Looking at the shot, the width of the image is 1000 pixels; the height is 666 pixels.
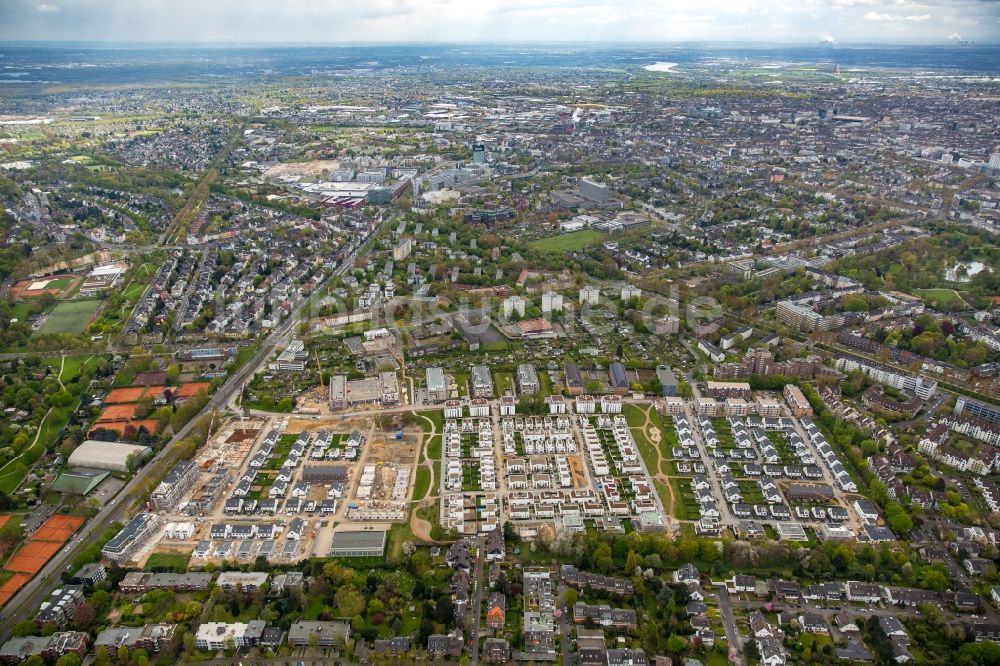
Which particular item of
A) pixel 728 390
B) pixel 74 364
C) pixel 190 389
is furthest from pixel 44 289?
pixel 728 390

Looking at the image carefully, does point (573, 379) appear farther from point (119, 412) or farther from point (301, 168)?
point (301, 168)

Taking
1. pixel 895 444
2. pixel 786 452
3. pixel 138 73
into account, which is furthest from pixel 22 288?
pixel 138 73

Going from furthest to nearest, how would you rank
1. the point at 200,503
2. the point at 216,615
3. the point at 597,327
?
the point at 597,327
the point at 200,503
the point at 216,615

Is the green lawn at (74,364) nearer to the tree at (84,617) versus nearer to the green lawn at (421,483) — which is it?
the tree at (84,617)

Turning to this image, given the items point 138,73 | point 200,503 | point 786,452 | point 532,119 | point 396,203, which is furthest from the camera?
point 138,73

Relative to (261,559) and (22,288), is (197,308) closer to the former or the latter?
(22,288)

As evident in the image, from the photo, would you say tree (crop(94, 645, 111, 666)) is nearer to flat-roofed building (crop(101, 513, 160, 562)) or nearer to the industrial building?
flat-roofed building (crop(101, 513, 160, 562))
